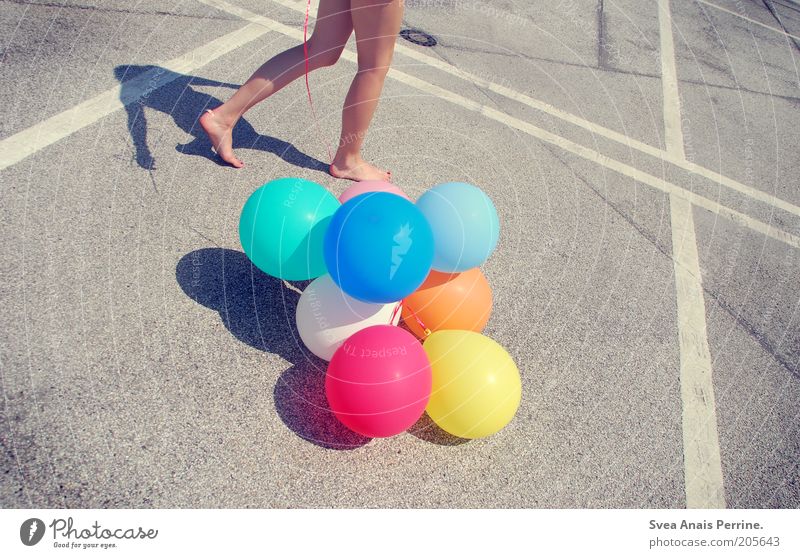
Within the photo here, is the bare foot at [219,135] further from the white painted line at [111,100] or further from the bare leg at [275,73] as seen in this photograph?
the white painted line at [111,100]

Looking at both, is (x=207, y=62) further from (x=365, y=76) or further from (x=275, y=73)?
(x=365, y=76)

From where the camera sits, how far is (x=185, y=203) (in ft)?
11.3

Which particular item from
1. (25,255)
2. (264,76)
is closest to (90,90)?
(264,76)

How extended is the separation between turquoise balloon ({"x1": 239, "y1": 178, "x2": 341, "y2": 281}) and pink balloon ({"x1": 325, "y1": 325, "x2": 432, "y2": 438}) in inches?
18.2

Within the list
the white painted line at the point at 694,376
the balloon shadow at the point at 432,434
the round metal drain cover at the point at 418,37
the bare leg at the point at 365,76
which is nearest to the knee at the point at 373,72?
the bare leg at the point at 365,76

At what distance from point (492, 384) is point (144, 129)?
284 centimetres

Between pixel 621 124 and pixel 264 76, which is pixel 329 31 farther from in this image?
pixel 621 124

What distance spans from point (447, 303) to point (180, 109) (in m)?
2.54

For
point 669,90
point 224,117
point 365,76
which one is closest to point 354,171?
point 365,76

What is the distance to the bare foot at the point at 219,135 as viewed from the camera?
144 inches

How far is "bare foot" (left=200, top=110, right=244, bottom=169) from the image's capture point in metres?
3.65

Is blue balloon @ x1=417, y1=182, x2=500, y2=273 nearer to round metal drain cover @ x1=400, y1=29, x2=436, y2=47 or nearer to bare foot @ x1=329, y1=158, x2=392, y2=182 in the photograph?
bare foot @ x1=329, y1=158, x2=392, y2=182

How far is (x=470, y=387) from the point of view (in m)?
2.45

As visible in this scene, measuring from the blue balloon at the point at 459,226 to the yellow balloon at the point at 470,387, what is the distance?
380 mm
